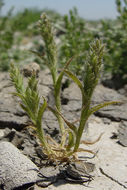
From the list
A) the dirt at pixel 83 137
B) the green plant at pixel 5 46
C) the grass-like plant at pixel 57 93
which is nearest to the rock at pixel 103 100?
the dirt at pixel 83 137

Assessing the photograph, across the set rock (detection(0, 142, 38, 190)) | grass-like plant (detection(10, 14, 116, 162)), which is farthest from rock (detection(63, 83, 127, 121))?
rock (detection(0, 142, 38, 190))

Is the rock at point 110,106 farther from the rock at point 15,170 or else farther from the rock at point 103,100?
the rock at point 15,170

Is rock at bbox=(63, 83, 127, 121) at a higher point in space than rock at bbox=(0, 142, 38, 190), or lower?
higher

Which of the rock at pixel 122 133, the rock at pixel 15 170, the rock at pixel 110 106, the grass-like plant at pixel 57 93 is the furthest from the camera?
the rock at pixel 110 106

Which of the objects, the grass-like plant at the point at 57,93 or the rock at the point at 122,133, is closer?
the grass-like plant at the point at 57,93

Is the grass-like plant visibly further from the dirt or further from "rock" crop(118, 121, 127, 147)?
"rock" crop(118, 121, 127, 147)

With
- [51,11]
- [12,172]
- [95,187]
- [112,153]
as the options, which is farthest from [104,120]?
[51,11]

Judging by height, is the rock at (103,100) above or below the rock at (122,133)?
above

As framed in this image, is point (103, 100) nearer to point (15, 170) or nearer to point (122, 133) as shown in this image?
point (122, 133)

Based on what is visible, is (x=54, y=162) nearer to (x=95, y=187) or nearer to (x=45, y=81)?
(x=95, y=187)
